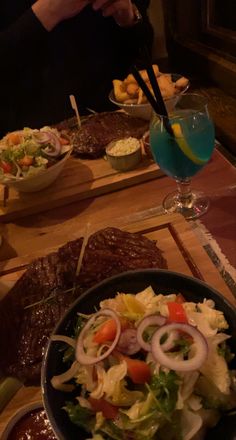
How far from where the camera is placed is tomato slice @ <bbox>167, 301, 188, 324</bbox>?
0.91 meters

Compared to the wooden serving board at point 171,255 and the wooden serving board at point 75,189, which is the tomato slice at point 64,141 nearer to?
the wooden serving board at point 75,189

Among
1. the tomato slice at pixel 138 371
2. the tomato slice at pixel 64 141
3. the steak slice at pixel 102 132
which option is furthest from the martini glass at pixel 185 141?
the tomato slice at pixel 138 371

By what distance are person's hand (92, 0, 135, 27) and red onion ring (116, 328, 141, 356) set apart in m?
1.77

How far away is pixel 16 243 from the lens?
1742 mm

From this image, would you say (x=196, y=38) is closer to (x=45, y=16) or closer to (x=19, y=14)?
(x=45, y=16)

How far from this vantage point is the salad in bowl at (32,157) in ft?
6.15

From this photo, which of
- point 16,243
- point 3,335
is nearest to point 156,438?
point 3,335

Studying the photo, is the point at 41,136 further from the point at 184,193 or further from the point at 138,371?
the point at 138,371

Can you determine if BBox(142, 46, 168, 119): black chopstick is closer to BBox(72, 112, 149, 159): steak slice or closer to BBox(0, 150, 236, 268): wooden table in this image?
BBox(0, 150, 236, 268): wooden table

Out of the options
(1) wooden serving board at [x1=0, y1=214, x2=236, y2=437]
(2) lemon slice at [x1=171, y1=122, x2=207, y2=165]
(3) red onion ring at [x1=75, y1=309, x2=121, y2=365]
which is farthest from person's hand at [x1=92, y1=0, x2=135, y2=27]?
(3) red onion ring at [x1=75, y1=309, x2=121, y2=365]

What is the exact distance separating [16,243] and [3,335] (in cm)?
58

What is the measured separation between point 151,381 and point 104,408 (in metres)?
0.12

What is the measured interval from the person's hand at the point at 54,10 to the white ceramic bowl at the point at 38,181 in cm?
92

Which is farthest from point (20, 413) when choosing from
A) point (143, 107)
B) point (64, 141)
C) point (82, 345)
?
point (143, 107)
